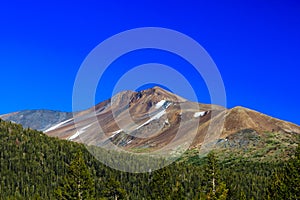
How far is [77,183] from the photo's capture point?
8250 cm

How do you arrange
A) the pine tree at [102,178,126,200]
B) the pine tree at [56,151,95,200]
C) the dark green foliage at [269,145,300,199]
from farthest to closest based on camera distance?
the pine tree at [102,178,126,200] → the dark green foliage at [269,145,300,199] → the pine tree at [56,151,95,200]

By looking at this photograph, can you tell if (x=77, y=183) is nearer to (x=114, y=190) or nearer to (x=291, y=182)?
(x=114, y=190)

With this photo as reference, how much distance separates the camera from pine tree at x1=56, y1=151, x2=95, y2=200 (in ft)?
269

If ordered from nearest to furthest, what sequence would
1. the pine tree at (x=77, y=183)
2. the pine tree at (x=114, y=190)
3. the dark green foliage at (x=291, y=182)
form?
the pine tree at (x=77, y=183) → the dark green foliage at (x=291, y=182) → the pine tree at (x=114, y=190)

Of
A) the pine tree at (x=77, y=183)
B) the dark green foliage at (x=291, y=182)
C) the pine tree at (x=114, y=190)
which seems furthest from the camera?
the pine tree at (x=114, y=190)

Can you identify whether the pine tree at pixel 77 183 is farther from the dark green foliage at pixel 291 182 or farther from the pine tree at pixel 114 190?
the dark green foliage at pixel 291 182

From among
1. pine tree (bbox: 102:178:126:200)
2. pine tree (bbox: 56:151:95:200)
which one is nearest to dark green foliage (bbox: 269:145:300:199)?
pine tree (bbox: 102:178:126:200)

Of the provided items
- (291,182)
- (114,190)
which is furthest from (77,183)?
(291,182)

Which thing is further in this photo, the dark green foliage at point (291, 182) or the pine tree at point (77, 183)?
the dark green foliage at point (291, 182)

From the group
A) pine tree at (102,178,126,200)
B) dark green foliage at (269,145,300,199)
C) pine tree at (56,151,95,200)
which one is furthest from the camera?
pine tree at (102,178,126,200)

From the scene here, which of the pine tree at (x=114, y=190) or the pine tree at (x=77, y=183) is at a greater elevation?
the pine tree at (x=114, y=190)

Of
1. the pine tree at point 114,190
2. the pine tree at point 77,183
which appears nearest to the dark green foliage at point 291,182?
the pine tree at point 114,190

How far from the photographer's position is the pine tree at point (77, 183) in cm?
8188

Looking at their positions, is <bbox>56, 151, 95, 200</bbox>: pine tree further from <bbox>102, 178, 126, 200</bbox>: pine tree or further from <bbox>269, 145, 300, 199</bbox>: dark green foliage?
<bbox>269, 145, 300, 199</bbox>: dark green foliage
